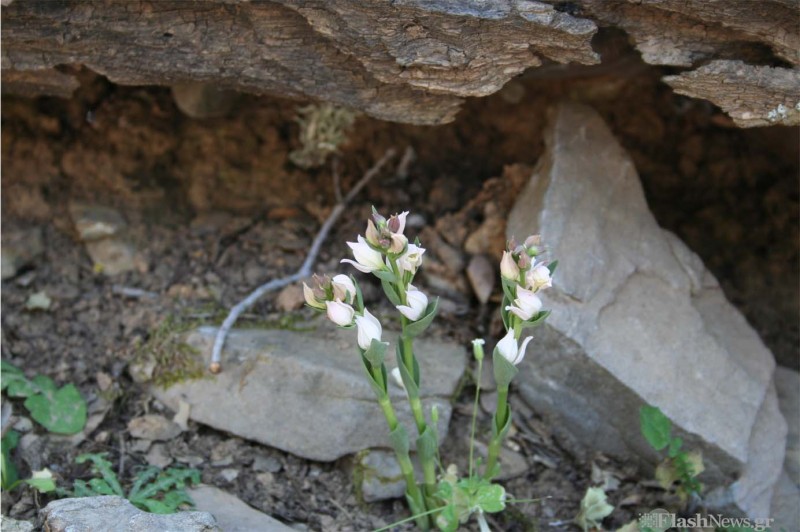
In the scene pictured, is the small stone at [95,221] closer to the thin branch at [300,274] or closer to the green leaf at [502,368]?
the thin branch at [300,274]

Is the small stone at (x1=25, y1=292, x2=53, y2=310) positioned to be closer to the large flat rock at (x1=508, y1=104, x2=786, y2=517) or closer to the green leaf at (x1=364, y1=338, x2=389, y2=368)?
the green leaf at (x1=364, y1=338, x2=389, y2=368)

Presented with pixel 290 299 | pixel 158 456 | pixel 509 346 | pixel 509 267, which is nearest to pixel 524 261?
pixel 509 267

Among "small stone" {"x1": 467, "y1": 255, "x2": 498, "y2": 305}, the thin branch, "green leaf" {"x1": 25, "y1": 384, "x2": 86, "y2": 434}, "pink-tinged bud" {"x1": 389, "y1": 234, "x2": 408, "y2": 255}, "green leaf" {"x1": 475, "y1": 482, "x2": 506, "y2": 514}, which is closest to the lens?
"pink-tinged bud" {"x1": 389, "y1": 234, "x2": 408, "y2": 255}

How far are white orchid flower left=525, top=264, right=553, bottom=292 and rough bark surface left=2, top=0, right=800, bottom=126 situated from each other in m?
0.59

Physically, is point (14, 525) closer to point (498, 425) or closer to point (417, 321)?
point (417, 321)

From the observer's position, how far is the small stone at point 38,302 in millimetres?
2807

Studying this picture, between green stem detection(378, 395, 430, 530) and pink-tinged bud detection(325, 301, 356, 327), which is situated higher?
pink-tinged bud detection(325, 301, 356, 327)

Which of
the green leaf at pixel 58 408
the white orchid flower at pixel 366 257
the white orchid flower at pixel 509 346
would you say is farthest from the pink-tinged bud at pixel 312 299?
the green leaf at pixel 58 408

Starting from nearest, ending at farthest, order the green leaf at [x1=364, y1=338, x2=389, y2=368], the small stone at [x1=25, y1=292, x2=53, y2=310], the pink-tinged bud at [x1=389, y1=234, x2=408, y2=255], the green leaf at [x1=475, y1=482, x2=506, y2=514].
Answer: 1. the pink-tinged bud at [x1=389, y1=234, x2=408, y2=255]
2. the green leaf at [x1=364, y1=338, x2=389, y2=368]
3. the green leaf at [x1=475, y1=482, x2=506, y2=514]
4. the small stone at [x1=25, y1=292, x2=53, y2=310]

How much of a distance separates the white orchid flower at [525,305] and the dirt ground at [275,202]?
0.78 m

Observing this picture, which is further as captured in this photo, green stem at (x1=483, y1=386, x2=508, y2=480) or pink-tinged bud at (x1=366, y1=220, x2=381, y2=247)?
green stem at (x1=483, y1=386, x2=508, y2=480)

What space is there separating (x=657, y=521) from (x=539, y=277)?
797 mm

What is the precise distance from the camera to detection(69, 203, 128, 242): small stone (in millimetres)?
3000

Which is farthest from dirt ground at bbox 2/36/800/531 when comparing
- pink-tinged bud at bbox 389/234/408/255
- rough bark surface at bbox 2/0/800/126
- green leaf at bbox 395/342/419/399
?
pink-tinged bud at bbox 389/234/408/255
